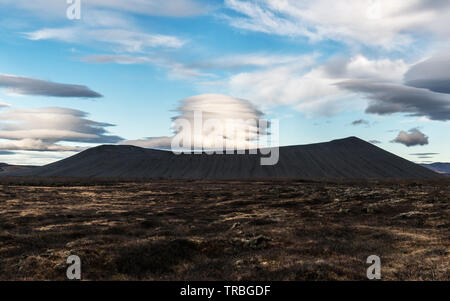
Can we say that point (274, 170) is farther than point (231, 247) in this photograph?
Yes

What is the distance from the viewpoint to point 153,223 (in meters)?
27.2

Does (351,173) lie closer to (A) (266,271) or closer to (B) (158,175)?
(B) (158,175)

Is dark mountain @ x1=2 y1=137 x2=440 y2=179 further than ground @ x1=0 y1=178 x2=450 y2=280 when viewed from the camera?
Yes

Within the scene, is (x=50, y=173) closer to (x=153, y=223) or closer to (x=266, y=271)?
(x=153, y=223)

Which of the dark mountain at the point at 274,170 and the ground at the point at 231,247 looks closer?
the ground at the point at 231,247

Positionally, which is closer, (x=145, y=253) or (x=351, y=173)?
(x=145, y=253)

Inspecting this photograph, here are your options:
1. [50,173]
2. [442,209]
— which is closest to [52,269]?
[442,209]

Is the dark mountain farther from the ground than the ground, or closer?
farther from the ground

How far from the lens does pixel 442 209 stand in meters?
31.4

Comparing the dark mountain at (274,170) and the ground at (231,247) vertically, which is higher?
the dark mountain at (274,170)

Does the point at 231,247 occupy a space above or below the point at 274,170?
below

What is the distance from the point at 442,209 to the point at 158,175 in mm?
161603
